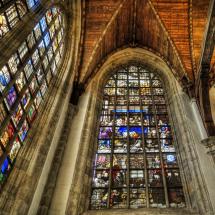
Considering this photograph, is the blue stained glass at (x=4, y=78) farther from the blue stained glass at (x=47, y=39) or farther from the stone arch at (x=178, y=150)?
the stone arch at (x=178, y=150)

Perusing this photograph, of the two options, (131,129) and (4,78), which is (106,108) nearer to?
(131,129)

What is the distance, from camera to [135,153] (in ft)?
27.8

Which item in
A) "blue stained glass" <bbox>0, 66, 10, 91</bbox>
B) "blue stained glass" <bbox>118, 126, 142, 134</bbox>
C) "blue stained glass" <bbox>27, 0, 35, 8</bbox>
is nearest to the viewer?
"blue stained glass" <bbox>0, 66, 10, 91</bbox>

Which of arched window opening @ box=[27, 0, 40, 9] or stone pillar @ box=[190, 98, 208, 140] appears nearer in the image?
arched window opening @ box=[27, 0, 40, 9]

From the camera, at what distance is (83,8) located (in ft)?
37.3

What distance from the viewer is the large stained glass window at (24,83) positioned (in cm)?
540

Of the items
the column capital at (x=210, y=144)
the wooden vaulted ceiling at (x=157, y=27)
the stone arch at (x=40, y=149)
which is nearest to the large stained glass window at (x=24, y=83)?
the stone arch at (x=40, y=149)

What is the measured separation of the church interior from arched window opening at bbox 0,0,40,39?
33mm

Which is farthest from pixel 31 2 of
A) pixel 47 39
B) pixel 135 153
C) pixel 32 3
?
pixel 135 153

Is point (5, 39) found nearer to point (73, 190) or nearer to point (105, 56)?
point (73, 190)

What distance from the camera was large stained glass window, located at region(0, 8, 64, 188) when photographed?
540 centimetres

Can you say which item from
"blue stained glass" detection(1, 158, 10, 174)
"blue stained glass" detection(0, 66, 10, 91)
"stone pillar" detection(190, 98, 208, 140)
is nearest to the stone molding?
"stone pillar" detection(190, 98, 208, 140)

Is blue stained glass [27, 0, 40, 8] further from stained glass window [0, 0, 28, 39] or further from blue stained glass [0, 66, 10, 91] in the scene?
blue stained glass [0, 66, 10, 91]

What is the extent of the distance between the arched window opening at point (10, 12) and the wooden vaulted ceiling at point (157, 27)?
483cm
